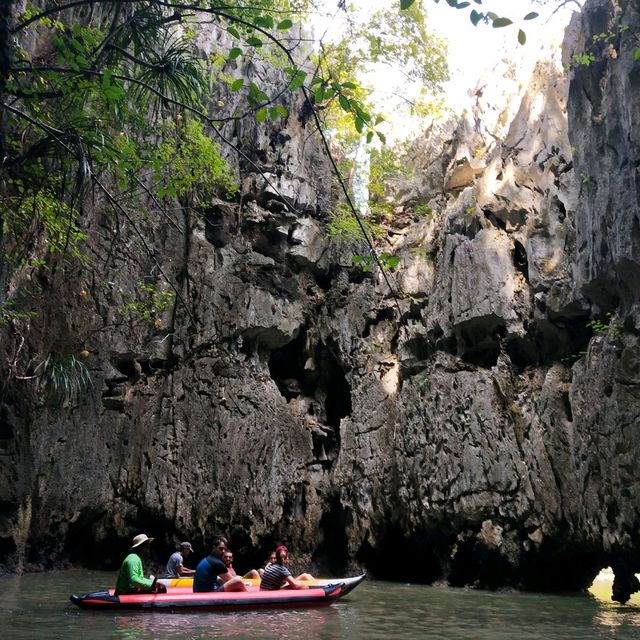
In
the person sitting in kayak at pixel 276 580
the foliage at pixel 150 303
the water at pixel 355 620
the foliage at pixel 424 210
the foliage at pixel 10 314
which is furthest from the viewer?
the foliage at pixel 424 210

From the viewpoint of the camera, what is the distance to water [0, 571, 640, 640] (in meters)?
6.98

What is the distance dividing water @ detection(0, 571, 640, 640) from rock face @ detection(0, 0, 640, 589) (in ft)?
5.79

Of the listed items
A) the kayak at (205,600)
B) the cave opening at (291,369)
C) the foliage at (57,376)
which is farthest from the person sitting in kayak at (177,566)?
the cave opening at (291,369)

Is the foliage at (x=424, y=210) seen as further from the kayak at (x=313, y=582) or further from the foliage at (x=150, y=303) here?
the kayak at (x=313, y=582)

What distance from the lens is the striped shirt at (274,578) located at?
370 inches

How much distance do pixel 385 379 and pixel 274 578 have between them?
7.24 m

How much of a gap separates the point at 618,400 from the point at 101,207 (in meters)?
11.7

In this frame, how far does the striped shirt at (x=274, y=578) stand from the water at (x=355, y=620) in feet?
1.99

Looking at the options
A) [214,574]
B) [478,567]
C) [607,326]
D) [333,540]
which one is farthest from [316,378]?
[214,574]

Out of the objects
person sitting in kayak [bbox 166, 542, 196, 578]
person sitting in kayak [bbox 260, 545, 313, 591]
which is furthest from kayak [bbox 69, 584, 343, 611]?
person sitting in kayak [bbox 166, 542, 196, 578]

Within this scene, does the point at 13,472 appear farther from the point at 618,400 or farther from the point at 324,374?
the point at 618,400

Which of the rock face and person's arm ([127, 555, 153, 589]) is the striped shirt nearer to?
person's arm ([127, 555, 153, 589])

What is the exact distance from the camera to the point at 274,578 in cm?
939

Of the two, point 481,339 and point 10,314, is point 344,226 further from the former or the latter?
point 10,314
